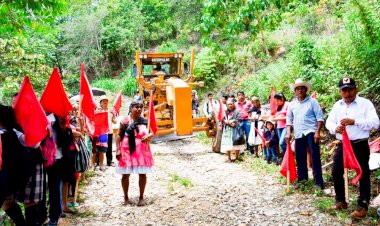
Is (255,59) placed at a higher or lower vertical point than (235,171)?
higher

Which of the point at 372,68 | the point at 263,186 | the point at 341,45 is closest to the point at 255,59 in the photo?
the point at 341,45

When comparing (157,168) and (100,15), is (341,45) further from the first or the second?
(100,15)

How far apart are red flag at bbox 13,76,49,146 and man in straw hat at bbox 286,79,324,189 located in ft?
12.6

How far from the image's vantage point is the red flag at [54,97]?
443cm

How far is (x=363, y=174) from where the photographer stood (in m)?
4.64

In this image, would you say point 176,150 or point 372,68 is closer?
point 372,68

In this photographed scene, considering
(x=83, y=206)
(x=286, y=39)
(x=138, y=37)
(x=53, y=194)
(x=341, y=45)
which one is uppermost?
(x=138, y=37)

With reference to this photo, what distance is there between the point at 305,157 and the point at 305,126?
519 mm

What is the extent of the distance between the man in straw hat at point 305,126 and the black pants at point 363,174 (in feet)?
2.89

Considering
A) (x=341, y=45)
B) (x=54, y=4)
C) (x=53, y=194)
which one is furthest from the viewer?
(x=341, y=45)

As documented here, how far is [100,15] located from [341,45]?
857 inches

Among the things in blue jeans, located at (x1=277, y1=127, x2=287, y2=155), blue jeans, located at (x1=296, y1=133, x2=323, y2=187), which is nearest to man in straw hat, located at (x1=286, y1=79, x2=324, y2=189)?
blue jeans, located at (x1=296, y1=133, x2=323, y2=187)

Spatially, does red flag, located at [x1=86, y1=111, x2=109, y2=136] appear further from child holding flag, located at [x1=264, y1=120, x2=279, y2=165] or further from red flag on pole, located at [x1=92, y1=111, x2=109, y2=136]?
child holding flag, located at [x1=264, y1=120, x2=279, y2=165]

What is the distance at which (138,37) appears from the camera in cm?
2925
